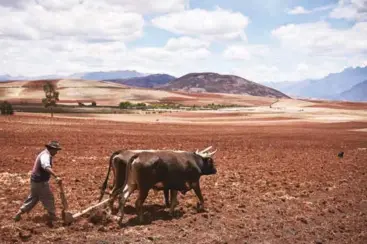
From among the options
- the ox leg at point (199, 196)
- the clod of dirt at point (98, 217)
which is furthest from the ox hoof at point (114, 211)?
the ox leg at point (199, 196)

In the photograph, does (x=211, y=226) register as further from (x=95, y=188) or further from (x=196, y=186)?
(x=95, y=188)

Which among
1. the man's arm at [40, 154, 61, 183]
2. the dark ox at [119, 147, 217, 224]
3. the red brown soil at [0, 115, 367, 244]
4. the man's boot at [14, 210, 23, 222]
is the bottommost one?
the red brown soil at [0, 115, 367, 244]

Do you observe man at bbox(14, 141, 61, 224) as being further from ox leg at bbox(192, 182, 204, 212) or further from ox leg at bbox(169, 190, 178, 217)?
ox leg at bbox(192, 182, 204, 212)

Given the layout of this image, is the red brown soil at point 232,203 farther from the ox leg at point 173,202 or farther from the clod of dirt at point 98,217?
the ox leg at point 173,202

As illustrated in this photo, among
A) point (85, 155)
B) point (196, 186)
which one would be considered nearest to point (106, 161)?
point (85, 155)

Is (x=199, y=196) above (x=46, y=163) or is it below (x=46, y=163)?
below

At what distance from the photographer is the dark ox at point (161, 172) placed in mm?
12430

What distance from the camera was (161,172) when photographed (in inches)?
508

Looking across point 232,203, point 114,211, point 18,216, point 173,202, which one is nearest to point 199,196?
point 173,202

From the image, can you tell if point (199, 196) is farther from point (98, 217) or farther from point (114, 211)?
point (98, 217)

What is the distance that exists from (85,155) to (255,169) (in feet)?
34.9

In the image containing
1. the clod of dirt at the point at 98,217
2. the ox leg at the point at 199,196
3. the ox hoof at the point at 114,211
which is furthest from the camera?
the ox leg at the point at 199,196

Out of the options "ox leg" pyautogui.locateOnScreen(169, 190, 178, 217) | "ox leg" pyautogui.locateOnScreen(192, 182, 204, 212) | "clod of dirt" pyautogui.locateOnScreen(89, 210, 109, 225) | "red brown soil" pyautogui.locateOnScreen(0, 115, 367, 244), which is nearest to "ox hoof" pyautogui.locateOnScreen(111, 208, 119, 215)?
"red brown soil" pyautogui.locateOnScreen(0, 115, 367, 244)

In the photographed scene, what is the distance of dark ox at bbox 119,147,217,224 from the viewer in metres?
12.4
